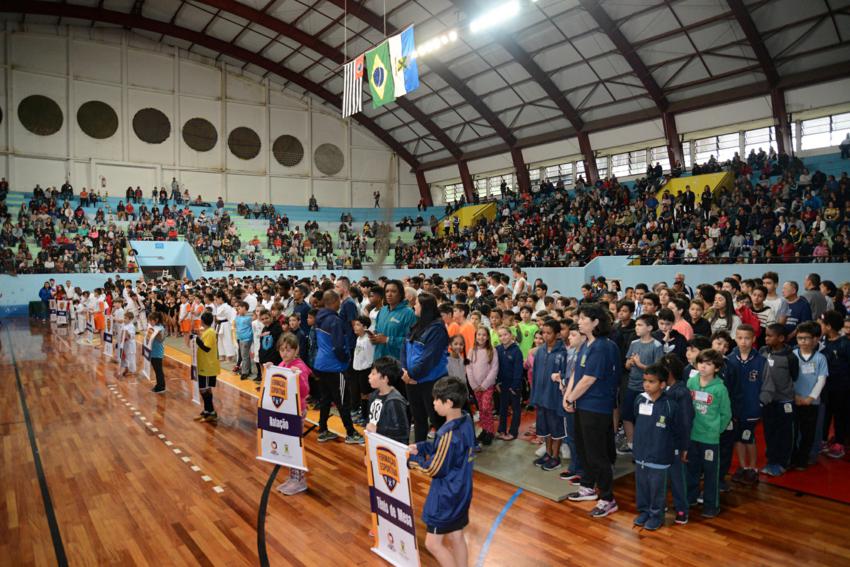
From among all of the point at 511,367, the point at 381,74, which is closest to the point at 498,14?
the point at 381,74

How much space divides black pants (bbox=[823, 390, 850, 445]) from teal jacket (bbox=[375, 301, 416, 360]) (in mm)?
4506

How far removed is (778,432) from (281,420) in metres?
4.89

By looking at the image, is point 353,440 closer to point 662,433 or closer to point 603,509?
point 603,509

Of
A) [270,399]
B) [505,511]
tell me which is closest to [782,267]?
[505,511]

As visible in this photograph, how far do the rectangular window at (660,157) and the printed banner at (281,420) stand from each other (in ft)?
71.6

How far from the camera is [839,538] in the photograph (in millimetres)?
4105

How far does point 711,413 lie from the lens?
14.7ft

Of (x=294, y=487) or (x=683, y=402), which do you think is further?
(x=294, y=487)

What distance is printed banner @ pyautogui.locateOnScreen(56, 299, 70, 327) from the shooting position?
18.7 metres

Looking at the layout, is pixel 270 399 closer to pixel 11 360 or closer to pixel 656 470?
pixel 656 470

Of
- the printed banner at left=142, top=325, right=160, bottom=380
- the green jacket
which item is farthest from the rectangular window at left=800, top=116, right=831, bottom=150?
the printed banner at left=142, top=325, right=160, bottom=380

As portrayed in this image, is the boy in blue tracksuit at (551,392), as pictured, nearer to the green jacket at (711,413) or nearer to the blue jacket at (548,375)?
the blue jacket at (548,375)

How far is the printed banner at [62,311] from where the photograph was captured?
18.7 metres

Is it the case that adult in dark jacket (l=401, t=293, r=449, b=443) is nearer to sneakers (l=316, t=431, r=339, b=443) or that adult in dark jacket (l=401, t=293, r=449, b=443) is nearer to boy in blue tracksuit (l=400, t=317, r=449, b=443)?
boy in blue tracksuit (l=400, t=317, r=449, b=443)
